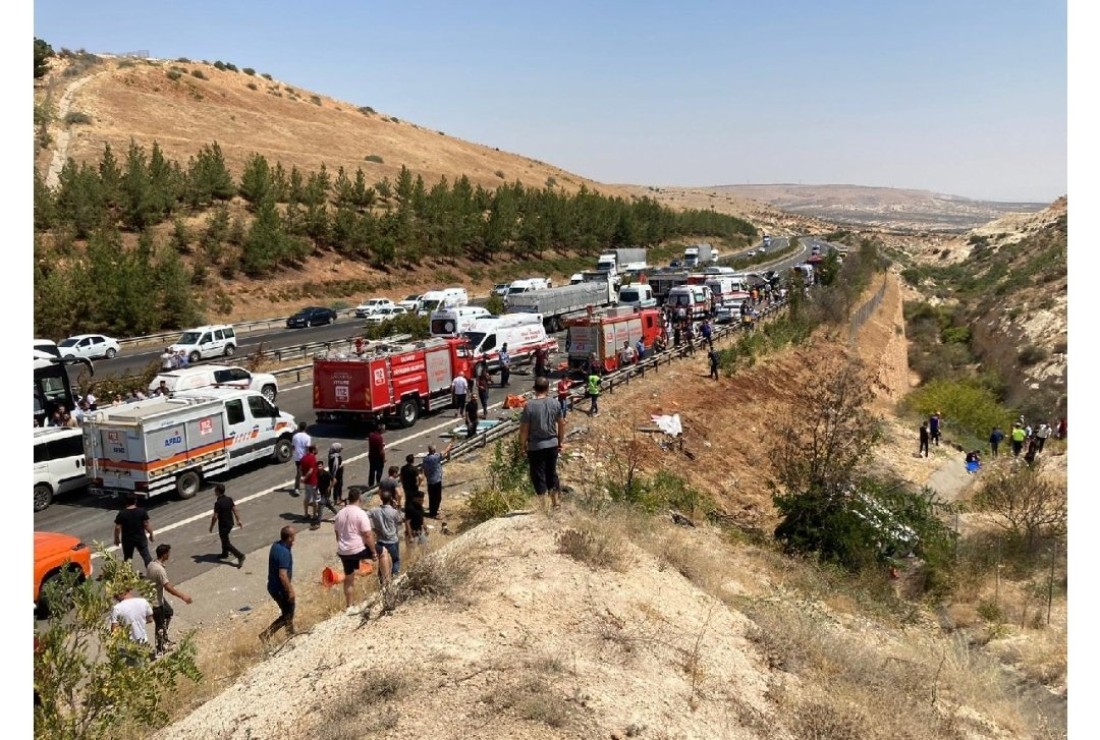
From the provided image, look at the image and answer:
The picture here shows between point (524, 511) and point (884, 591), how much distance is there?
9044mm

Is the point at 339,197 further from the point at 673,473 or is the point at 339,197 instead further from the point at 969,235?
the point at 969,235

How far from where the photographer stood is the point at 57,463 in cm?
1875

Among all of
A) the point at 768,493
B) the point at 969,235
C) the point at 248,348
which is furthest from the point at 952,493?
the point at 969,235

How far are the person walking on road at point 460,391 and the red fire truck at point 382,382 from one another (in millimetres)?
600

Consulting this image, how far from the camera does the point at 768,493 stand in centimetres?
2580

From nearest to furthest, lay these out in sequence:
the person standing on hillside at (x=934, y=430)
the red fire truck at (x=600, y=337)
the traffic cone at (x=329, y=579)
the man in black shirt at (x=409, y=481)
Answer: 1. the traffic cone at (x=329, y=579)
2. the man in black shirt at (x=409, y=481)
3. the red fire truck at (x=600, y=337)
4. the person standing on hillside at (x=934, y=430)

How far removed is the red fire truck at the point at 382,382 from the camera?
2322cm

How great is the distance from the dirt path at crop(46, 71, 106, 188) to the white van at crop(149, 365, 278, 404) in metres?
41.7

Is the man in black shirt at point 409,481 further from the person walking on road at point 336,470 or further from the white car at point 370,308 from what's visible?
the white car at point 370,308

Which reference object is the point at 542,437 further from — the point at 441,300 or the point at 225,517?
the point at 441,300

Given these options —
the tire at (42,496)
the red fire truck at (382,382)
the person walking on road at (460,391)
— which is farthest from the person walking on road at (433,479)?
the tire at (42,496)

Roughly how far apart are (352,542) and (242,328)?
42.8 m

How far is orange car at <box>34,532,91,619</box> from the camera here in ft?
40.3

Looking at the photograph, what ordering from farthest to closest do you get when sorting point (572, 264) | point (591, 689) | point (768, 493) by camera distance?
point (572, 264), point (768, 493), point (591, 689)
